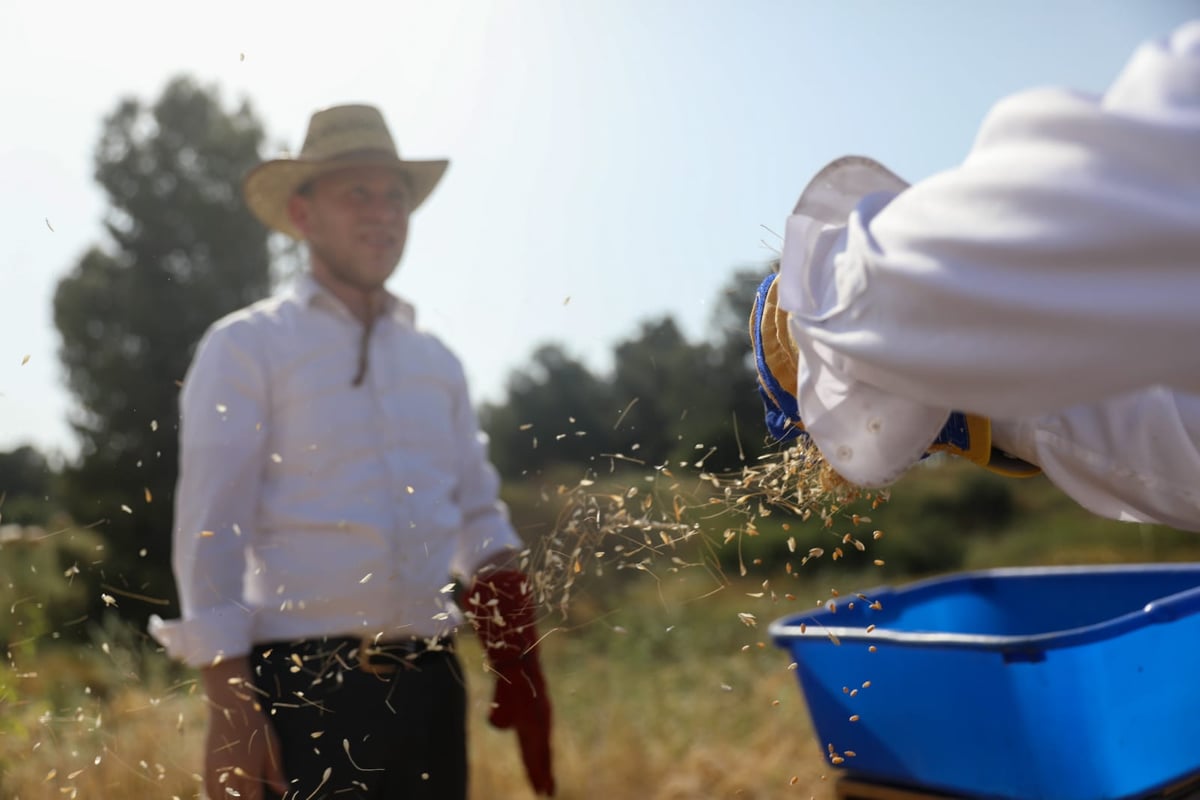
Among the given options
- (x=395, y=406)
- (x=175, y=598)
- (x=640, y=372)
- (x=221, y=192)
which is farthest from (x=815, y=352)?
(x=221, y=192)

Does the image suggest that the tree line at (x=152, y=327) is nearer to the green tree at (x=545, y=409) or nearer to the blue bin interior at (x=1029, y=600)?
the green tree at (x=545, y=409)

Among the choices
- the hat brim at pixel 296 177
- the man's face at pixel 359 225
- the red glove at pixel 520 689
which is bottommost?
the red glove at pixel 520 689

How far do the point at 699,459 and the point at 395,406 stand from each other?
971 mm

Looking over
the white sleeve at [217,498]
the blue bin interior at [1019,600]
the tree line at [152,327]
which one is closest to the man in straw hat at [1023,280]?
the blue bin interior at [1019,600]

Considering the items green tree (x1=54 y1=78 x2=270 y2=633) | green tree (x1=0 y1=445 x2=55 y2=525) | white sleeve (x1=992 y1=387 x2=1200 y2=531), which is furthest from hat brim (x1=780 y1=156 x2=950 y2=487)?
green tree (x1=54 y1=78 x2=270 y2=633)

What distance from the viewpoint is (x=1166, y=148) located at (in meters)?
0.90

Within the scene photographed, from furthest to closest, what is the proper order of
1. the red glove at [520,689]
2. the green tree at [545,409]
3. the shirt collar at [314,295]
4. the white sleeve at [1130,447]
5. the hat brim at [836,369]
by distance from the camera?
the green tree at [545,409], the shirt collar at [314,295], the red glove at [520,689], the white sleeve at [1130,447], the hat brim at [836,369]

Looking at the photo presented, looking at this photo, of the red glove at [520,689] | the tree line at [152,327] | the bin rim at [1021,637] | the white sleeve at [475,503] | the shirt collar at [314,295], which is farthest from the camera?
the tree line at [152,327]

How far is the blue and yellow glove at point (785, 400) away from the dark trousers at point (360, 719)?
1139mm

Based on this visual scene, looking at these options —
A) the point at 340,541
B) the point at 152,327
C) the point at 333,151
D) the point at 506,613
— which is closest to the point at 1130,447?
the point at 506,613

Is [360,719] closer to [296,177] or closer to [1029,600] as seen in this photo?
[296,177]

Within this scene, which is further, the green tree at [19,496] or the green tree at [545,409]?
the green tree at [545,409]

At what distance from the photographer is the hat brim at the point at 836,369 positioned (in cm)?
121

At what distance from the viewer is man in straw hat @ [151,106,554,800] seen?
2.17 metres
